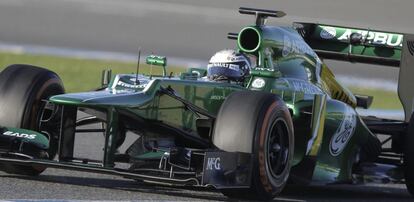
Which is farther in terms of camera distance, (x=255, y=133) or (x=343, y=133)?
(x=343, y=133)

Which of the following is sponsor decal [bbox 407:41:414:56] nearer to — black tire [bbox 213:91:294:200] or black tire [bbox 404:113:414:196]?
black tire [bbox 404:113:414:196]

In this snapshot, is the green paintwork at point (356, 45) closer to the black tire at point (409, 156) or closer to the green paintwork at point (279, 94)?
the green paintwork at point (279, 94)

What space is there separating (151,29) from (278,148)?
15.2 meters

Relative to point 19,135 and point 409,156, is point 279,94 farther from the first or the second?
point 19,135

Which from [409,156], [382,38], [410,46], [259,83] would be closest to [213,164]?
[259,83]

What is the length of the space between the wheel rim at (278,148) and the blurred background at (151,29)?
8.32 meters

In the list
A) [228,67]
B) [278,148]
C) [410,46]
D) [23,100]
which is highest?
[410,46]

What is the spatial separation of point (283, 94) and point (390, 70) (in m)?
12.3

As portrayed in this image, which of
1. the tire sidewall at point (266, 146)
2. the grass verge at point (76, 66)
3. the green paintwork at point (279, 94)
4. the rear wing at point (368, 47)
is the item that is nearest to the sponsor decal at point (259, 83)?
the green paintwork at point (279, 94)

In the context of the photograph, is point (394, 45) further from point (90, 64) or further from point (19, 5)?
point (19, 5)

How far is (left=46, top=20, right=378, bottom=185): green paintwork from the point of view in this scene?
8.10m

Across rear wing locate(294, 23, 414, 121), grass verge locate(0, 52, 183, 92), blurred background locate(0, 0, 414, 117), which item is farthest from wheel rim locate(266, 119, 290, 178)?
grass verge locate(0, 52, 183, 92)

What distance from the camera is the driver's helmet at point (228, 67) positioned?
892 cm

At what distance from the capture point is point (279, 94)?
8836 mm
